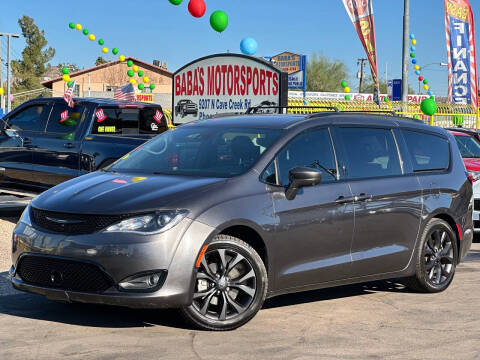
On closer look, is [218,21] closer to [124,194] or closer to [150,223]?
[124,194]

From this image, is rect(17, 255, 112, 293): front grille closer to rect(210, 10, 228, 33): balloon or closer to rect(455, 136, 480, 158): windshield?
rect(455, 136, 480, 158): windshield

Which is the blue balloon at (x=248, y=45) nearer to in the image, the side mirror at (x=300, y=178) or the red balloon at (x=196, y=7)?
the red balloon at (x=196, y=7)

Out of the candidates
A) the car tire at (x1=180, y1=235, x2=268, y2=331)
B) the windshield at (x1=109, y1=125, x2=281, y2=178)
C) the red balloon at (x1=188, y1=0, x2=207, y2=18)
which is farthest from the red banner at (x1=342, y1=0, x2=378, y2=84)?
the car tire at (x1=180, y1=235, x2=268, y2=331)

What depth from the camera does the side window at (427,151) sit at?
7973 mm

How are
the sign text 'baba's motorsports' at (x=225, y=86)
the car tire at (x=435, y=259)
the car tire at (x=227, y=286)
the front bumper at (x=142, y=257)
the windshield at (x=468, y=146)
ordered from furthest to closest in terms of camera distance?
the windshield at (x=468, y=146) → the sign text 'baba's motorsports' at (x=225, y=86) → the car tire at (x=435, y=259) → the car tire at (x=227, y=286) → the front bumper at (x=142, y=257)

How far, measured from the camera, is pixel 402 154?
7.80 metres

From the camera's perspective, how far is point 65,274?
19.5 feet

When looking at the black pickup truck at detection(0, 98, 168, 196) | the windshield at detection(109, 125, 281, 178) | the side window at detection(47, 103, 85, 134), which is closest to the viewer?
the windshield at detection(109, 125, 281, 178)

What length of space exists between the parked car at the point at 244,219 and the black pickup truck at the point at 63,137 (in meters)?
4.45

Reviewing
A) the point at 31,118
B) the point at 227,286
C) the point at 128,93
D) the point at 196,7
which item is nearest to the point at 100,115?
the point at 31,118

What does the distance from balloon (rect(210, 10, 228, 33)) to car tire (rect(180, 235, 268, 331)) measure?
1416 cm

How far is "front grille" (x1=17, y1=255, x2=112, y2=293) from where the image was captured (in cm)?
582

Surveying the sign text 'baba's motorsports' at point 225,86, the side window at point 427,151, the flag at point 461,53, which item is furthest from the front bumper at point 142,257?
the flag at point 461,53

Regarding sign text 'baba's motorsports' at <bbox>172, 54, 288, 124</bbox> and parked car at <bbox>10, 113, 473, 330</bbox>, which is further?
sign text 'baba's motorsports' at <bbox>172, 54, 288, 124</bbox>
